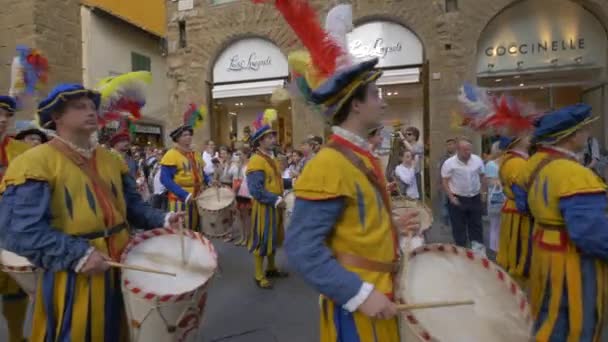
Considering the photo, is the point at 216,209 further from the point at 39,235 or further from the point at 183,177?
the point at 39,235

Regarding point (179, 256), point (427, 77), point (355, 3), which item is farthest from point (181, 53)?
point (179, 256)

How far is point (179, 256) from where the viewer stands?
99.6 inches

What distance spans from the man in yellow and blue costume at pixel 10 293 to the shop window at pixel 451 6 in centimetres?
993

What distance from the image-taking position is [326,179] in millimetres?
1734

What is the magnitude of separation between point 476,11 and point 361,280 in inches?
418

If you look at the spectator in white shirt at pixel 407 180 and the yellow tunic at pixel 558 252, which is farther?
the spectator in white shirt at pixel 407 180

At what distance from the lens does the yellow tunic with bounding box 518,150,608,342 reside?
247 centimetres

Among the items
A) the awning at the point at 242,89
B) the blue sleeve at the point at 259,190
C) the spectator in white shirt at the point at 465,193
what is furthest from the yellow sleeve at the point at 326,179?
the awning at the point at 242,89

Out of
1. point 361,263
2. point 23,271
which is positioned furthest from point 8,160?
point 361,263

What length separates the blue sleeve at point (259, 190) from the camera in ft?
16.5

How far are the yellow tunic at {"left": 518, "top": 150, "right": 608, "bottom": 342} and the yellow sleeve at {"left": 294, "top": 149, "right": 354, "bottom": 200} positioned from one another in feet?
4.77

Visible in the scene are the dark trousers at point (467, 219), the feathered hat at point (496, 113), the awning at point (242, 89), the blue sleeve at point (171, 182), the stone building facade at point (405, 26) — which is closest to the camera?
the feathered hat at point (496, 113)

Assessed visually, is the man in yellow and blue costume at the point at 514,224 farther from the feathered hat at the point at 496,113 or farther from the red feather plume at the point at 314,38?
the red feather plume at the point at 314,38

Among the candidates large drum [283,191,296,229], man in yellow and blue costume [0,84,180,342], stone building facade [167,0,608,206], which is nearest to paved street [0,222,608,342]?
large drum [283,191,296,229]
